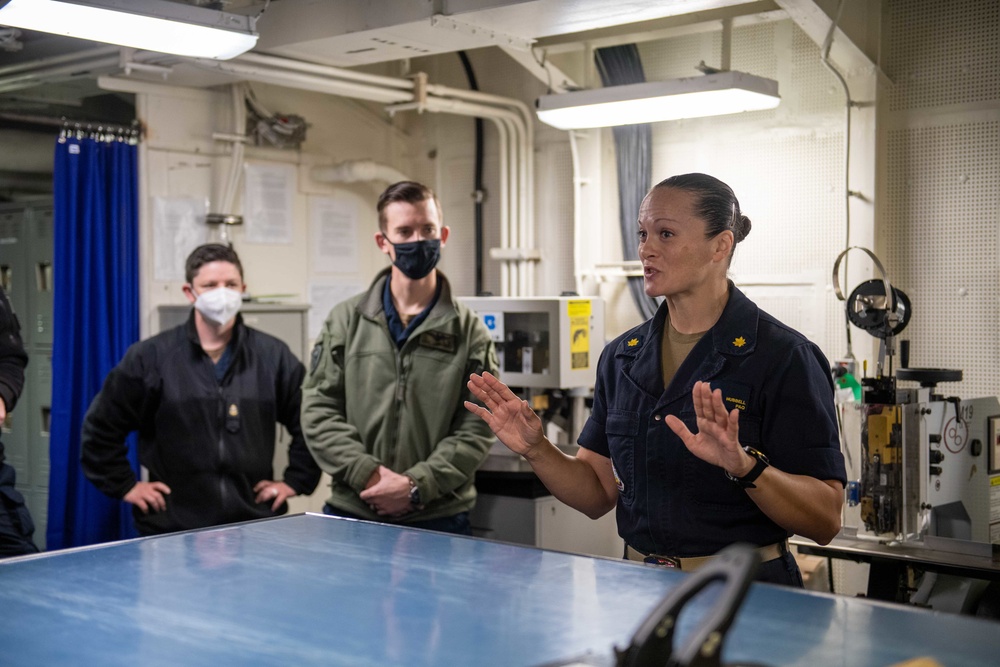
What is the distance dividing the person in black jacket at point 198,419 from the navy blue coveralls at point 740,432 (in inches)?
65.8

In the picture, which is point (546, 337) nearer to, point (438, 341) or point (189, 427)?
point (438, 341)

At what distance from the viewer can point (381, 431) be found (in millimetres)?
3326

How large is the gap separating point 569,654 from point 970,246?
12.8 ft

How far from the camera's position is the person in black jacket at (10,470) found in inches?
132

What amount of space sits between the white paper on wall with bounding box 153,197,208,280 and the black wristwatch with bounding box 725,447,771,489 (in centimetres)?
383

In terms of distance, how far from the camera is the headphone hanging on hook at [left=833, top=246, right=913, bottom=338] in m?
3.60

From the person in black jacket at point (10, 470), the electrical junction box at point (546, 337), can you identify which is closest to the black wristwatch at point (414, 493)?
the person in black jacket at point (10, 470)

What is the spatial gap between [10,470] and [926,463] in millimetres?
2977

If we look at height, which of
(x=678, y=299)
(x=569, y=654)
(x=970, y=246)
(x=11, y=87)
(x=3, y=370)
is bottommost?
(x=569, y=654)

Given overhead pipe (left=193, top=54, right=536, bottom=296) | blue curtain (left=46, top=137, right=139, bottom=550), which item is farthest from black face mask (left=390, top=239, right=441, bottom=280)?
blue curtain (left=46, top=137, right=139, bottom=550)

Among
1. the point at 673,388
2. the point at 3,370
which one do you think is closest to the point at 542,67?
the point at 3,370

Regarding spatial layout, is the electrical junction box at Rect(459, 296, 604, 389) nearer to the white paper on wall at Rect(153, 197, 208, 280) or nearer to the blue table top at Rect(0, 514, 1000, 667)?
the white paper on wall at Rect(153, 197, 208, 280)

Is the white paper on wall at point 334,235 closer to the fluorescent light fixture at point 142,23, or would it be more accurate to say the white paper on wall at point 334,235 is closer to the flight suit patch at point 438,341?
the fluorescent light fixture at point 142,23

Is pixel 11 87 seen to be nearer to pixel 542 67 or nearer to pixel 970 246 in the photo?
pixel 542 67
